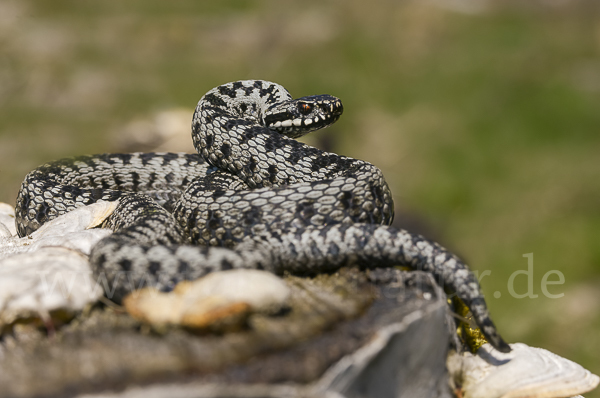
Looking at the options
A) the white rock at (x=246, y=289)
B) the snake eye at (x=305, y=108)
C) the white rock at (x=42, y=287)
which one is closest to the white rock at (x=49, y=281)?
the white rock at (x=42, y=287)

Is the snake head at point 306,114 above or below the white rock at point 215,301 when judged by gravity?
above

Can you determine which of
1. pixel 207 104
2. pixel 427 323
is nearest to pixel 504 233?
pixel 207 104

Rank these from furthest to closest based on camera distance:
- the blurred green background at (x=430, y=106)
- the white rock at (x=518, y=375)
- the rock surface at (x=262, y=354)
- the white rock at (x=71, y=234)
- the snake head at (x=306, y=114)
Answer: the blurred green background at (x=430, y=106) < the snake head at (x=306, y=114) < the white rock at (x=71, y=234) < the white rock at (x=518, y=375) < the rock surface at (x=262, y=354)

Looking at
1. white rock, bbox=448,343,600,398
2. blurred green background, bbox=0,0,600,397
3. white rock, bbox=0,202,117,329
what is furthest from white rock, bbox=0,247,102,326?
blurred green background, bbox=0,0,600,397

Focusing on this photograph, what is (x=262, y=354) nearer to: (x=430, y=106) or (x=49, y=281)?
(x=49, y=281)

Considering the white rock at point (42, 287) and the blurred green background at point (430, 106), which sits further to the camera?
the blurred green background at point (430, 106)

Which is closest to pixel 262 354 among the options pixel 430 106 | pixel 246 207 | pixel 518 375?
pixel 246 207

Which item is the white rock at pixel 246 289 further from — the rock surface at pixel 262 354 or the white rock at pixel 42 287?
the white rock at pixel 42 287
